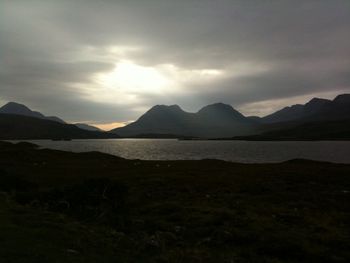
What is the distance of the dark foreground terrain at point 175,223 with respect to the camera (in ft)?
51.6

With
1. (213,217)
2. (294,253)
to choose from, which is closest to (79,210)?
(213,217)

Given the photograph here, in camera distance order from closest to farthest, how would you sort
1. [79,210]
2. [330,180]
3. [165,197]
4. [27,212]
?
[27,212] → [79,210] → [165,197] → [330,180]

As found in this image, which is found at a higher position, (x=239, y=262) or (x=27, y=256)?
(x=27, y=256)

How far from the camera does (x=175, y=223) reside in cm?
2294

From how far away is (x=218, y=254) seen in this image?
16297 mm

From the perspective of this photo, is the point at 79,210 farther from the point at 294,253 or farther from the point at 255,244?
the point at 294,253

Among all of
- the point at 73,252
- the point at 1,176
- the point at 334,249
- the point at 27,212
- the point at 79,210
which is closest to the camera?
the point at 73,252

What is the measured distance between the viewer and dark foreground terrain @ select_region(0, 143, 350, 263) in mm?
15742

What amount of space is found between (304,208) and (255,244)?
11.4 metres

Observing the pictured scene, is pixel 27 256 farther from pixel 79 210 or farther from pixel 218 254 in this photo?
pixel 79 210

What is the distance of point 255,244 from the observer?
718 inches

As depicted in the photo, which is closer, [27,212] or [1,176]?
[27,212]

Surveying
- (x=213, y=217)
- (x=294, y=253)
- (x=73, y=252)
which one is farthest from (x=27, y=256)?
(x=213, y=217)

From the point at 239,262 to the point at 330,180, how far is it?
33.2m
